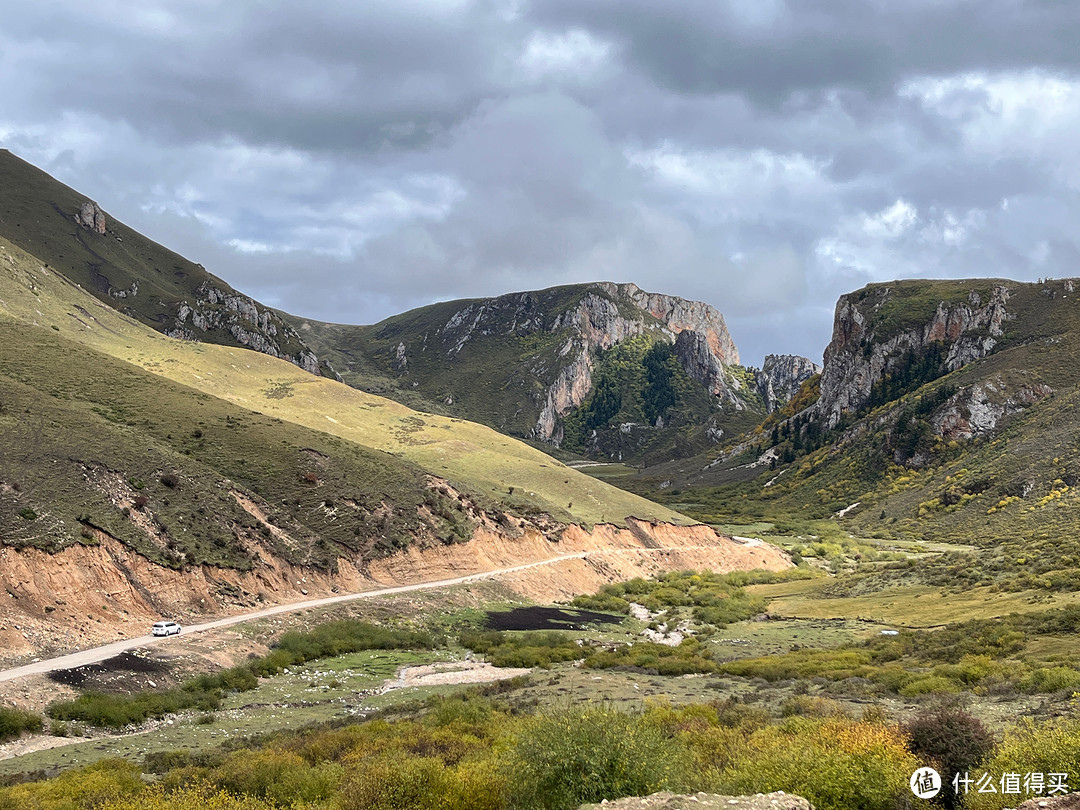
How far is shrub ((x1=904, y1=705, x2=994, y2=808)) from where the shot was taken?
584 inches

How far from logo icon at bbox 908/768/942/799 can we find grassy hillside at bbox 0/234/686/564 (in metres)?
41.5

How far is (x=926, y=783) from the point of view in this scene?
14086mm

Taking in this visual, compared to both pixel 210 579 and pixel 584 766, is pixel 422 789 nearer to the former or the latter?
pixel 584 766

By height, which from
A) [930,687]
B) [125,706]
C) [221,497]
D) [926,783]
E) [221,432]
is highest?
[221,432]

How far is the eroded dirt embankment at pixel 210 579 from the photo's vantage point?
35.8 m

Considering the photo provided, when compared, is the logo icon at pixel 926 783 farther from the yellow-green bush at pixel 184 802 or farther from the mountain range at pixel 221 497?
the mountain range at pixel 221 497

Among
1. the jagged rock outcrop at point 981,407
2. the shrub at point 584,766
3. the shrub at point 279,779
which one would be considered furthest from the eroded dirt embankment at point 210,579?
the jagged rock outcrop at point 981,407

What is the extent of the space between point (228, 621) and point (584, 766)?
114 ft

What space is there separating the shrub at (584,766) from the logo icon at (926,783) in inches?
172

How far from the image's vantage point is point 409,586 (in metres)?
59.1

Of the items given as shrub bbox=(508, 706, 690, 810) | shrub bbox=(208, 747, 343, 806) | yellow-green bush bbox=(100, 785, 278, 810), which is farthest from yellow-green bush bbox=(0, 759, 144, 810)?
shrub bbox=(508, 706, 690, 810)

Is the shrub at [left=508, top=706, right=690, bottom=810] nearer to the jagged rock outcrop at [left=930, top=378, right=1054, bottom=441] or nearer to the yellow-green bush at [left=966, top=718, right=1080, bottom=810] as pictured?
the yellow-green bush at [left=966, top=718, right=1080, bottom=810]

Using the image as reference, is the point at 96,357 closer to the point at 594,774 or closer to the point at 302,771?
the point at 302,771

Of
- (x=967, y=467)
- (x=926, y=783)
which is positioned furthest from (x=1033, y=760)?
(x=967, y=467)
